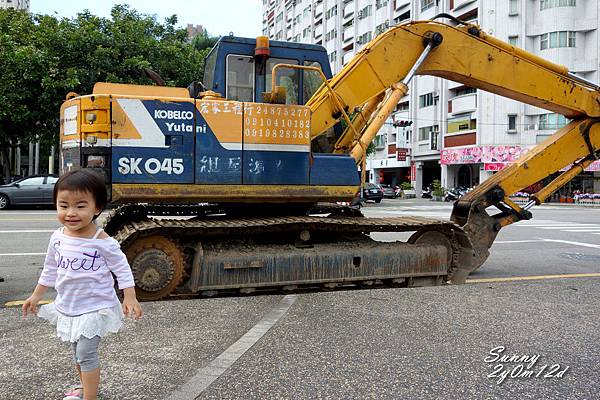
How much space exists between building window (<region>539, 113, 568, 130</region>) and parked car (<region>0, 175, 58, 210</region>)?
34.7 m

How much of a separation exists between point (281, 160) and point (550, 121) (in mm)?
38668

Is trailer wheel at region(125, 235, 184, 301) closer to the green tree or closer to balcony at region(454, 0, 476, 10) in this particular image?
the green tree

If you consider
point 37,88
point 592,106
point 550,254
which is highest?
point 37,88

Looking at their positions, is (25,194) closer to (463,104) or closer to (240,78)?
(240,78)

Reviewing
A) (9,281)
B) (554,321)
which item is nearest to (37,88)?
(9,281)

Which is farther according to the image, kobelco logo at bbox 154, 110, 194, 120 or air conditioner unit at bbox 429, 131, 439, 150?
air conditioner unit at bbox 429, 131, 439, 150

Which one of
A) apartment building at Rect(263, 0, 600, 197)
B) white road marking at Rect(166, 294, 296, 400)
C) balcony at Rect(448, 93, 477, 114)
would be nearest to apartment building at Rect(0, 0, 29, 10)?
apartment building at Rect(263, 0, 600, 197)

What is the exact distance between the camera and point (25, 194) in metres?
20.1

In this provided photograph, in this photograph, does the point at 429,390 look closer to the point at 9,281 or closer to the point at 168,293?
the point at 168,293

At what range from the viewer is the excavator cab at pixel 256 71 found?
658cm

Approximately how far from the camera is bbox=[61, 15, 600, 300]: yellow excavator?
5.56m

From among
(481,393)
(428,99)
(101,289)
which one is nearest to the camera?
(101,289)

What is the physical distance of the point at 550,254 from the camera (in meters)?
10.1

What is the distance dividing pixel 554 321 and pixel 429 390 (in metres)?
2.09
